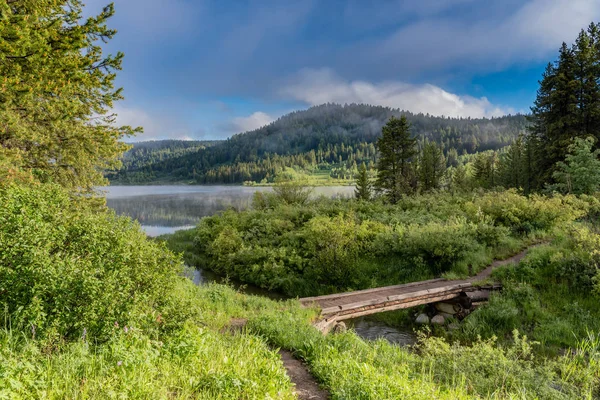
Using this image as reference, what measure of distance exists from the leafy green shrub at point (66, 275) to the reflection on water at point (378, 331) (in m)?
7.96

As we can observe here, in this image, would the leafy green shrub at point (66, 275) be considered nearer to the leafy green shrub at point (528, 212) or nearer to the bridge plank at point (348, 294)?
the bridge plank at point (348, 294)

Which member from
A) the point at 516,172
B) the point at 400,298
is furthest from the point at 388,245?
the point at 516,172

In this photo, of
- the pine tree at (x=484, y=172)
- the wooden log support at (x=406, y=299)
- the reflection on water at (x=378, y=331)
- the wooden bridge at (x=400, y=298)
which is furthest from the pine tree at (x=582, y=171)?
the pine tree at (x=484, y=172)

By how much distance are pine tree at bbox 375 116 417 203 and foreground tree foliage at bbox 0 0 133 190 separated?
28521mm

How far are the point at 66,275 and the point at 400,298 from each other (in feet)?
32.0

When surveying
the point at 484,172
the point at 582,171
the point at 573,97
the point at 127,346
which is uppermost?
the point at 573,97

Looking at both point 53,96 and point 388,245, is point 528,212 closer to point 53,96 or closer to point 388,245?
point 388,245

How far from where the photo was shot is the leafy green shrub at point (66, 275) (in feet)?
12.0

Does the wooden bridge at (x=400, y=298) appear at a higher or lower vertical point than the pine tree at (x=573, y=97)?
lower

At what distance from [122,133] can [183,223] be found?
3283cm

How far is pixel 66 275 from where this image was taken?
371 cm

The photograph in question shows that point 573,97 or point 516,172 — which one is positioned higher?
point 573,97

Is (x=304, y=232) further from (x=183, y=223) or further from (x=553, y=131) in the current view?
(x=183, y=223)

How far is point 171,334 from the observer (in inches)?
176
